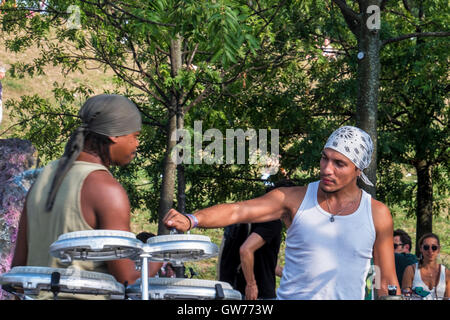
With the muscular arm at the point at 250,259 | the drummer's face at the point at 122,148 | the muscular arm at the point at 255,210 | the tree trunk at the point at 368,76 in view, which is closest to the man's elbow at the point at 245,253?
the muscular arm at the point at 250,259

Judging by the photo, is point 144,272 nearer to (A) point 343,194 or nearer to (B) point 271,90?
(A) point 343,194

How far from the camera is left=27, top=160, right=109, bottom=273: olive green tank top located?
9.51 feet

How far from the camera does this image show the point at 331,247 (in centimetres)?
371

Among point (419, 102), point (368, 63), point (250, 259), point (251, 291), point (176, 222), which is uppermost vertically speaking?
point (419, 102)

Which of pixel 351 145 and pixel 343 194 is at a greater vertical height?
pixel 351 145

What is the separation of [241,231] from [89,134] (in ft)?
11.3

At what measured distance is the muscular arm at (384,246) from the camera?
150 inches

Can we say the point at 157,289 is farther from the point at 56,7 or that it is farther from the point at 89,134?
the point at 56,7

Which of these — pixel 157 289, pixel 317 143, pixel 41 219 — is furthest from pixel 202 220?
pixel 317 143

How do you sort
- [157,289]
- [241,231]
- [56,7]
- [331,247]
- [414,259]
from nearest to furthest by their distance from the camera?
[157,289], [331,247], [241,231], [414,259], [56,7]

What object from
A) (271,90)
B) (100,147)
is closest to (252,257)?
(100,147)

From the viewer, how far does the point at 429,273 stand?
8.09 meters

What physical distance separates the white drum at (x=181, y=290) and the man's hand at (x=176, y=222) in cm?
22

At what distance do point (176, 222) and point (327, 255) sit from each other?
1.00 metres
